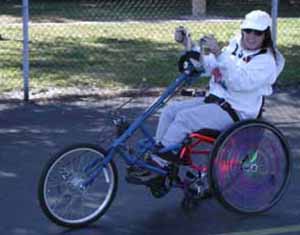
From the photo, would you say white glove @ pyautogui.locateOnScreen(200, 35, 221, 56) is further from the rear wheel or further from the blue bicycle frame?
the rear wheel

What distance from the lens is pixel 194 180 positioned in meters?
5.58

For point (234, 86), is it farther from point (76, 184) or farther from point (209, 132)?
point (76, 184)

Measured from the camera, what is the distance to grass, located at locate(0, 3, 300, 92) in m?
10.3

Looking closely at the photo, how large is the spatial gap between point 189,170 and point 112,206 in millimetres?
592

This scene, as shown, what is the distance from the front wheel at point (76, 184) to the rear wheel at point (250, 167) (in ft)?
2.24

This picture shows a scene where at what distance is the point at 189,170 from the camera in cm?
565

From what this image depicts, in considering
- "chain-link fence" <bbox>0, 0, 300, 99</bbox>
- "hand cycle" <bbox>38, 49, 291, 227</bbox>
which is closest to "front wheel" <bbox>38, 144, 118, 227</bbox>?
"hand cycle" <bbox>38, 49, 291, 227</bbox>

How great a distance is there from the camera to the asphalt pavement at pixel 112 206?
5414 millimetres

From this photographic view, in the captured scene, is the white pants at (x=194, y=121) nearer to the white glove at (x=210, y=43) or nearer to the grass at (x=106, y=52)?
the white glove at (x=210, y=43)

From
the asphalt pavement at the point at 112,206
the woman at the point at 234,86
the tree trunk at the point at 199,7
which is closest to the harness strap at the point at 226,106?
the woman at the point at 234,86

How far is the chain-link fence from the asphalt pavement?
142cm

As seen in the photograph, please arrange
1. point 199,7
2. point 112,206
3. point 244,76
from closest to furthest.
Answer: point 244,76
point 112,206
point 199,7

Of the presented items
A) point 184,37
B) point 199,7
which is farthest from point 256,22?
point 199,7

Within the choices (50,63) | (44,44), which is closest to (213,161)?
(50,63)
